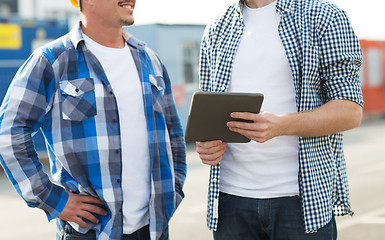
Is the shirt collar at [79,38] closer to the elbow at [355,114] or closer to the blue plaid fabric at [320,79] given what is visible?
the blue plaid fabric at [320,79]

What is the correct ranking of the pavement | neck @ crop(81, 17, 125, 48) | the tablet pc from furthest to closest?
the pavement, neck @ crop(81, 17, 125, 48), the tablet pc

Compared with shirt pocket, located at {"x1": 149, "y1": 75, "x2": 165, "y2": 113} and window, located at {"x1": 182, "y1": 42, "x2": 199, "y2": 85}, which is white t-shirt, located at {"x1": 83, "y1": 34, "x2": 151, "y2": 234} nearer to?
shirt pocket, located at {"x1": 149, "y1": 75, "x2": 165, "y2": 113}

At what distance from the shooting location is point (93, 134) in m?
2.48

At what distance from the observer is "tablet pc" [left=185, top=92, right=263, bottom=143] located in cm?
217

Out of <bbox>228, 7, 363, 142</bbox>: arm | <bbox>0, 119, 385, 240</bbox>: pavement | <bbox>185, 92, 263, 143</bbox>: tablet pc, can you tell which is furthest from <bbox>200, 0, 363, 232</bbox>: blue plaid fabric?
<bbox>0, 119, 385, 240</bbox>: pavement

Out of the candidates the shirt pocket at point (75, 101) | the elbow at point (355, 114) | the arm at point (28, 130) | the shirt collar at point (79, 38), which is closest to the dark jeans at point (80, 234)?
the arm at point (28, 130)

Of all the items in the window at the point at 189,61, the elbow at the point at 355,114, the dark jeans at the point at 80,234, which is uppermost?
the elbow at the point at 355,114

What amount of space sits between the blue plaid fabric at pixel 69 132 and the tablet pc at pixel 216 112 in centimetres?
32

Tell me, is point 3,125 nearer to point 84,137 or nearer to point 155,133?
point 84,137

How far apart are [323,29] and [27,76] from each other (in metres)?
1.20

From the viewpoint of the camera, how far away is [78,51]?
2.54 m

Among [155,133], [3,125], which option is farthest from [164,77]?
[3,125]

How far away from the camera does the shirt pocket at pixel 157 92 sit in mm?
2650

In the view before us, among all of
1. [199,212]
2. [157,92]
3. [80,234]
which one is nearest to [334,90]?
[157,92]
